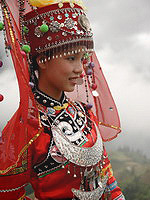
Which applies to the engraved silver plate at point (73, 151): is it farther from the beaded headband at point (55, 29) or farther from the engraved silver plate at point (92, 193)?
the beaded headband at point (55, 29)

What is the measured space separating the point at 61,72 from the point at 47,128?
299mm

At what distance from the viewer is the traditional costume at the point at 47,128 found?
44.8 inches

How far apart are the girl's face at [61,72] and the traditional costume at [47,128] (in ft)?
0.11

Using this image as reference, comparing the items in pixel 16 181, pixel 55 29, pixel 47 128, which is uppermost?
pixel 55 29

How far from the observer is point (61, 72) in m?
1.34

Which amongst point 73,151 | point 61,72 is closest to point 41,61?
point 61,72

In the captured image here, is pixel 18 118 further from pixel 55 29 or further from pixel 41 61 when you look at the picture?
→ pixel 55 29

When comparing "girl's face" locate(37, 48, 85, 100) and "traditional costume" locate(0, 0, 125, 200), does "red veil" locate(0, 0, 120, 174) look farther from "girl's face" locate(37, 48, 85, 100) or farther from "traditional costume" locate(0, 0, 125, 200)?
"girl's face" locate(37, 48, 85, 100)

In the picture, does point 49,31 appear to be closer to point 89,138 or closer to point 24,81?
point 24,81

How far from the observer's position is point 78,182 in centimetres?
136

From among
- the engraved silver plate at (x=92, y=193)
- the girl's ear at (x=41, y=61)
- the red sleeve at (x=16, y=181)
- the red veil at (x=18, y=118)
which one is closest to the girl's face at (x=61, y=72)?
the girl's ear at (x=41, y=61)

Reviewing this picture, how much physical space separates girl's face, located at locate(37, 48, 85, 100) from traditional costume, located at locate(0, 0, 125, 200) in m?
0.03

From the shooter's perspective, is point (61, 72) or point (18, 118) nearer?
point (18, 118)

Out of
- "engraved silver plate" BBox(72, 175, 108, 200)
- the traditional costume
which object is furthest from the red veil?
"engraved silver plate" BBox(72, 175, 108, 200)
